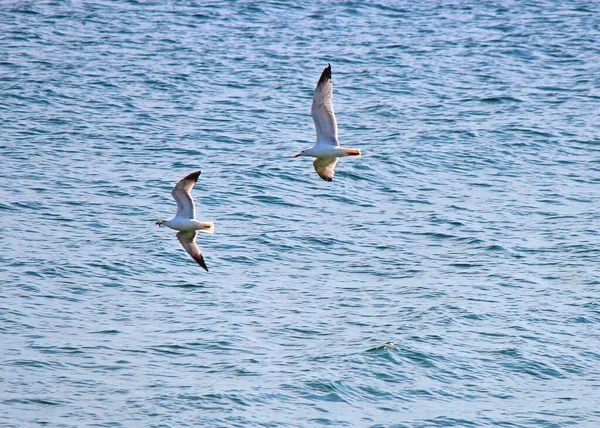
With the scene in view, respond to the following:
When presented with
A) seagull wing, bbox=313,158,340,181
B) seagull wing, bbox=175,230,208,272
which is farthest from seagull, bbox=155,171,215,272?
seagull wing, bbox=313,158,340,181

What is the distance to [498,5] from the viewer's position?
4875cm

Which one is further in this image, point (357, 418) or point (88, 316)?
point (88, 316)

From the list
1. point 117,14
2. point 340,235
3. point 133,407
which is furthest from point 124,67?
point 133,407

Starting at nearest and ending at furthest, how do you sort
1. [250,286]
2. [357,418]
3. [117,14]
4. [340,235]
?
[357,418] < [250,286] < [340,235] < [117,14]

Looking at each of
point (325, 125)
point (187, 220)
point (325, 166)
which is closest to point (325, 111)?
point (325, 125)

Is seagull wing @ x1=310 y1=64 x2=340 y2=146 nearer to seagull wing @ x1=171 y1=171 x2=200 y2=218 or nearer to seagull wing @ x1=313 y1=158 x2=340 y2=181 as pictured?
seagull wing @ x1=313 y1=158 x2=340 y2=181

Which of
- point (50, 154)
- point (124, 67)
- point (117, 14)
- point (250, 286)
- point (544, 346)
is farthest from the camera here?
point (117, 14)

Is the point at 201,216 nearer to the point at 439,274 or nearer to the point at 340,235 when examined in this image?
the point at 340,235

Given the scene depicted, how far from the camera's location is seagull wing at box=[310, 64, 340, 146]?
17219 mm

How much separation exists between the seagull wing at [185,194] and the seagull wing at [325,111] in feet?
7.20

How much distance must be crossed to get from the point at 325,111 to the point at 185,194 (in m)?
2.58

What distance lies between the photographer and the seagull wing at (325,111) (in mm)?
17219

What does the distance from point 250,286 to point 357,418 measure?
6015mm

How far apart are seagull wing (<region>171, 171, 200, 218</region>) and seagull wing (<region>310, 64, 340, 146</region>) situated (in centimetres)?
219
